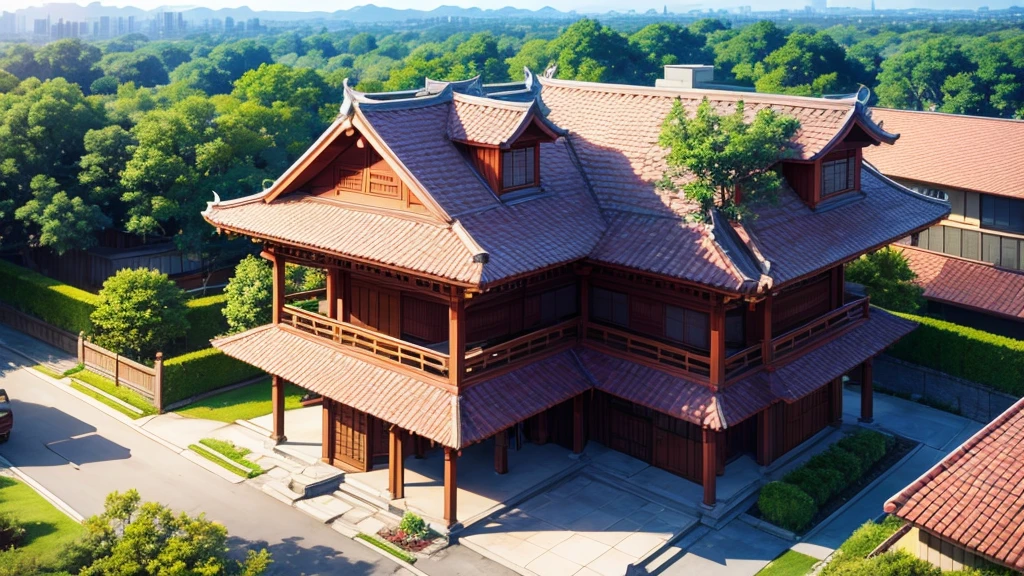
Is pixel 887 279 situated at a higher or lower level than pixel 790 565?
higher

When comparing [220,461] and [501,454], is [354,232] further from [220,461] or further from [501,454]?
[220,461]

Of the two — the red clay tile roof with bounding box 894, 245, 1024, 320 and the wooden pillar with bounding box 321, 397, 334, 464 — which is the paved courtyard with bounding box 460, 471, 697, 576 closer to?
the wooden pillar with bounding box 321, 397, 334, 464

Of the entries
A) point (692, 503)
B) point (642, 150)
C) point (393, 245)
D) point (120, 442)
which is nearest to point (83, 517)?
point (120, 442)

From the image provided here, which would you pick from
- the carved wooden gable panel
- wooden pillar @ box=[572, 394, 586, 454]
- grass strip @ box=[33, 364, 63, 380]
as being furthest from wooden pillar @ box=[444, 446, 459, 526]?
grass strip @ box=[33, 364, 63, 380]

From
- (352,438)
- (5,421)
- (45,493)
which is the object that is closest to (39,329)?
(5,421)

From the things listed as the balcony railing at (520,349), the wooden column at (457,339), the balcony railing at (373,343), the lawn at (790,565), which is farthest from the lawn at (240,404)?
the lawn at (790,565)

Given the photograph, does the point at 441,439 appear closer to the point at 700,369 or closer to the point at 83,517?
the point at 700,369

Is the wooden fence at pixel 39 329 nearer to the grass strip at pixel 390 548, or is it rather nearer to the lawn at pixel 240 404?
the lawn at pixel 240 404
